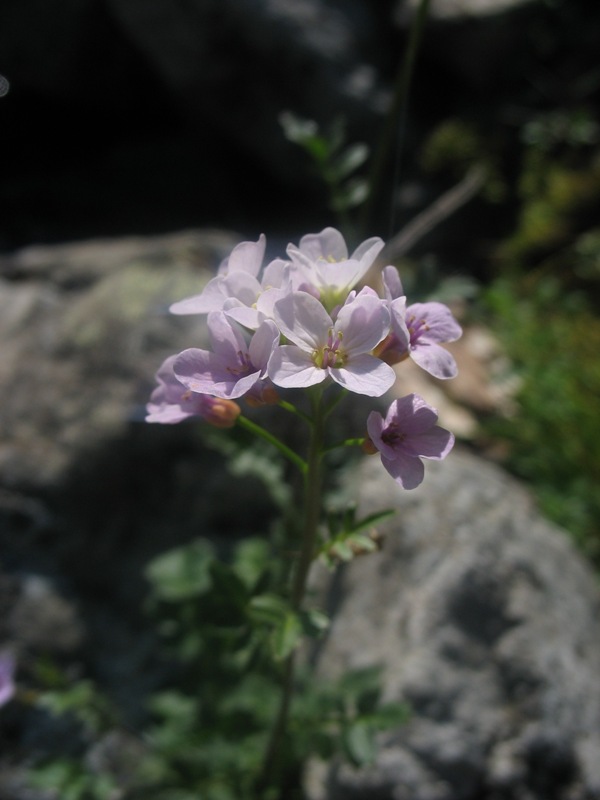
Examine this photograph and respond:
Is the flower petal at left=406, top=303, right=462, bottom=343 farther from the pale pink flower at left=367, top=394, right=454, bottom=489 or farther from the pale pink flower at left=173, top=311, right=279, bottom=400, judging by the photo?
the pale pink flower at left=173, top=311, right=279, bottom=400

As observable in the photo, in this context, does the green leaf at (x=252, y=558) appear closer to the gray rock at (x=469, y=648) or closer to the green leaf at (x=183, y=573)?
the green leaf at (x=183, y=573)

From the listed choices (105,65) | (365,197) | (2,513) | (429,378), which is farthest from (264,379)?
(105,65)

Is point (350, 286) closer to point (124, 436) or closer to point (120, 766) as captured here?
point (124, 436)

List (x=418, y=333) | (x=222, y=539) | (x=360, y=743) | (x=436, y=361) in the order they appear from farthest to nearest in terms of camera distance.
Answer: (x=222, y=539), (x=360, y=743), (x=418, y=333), (x=436, y=361)

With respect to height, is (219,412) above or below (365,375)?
below

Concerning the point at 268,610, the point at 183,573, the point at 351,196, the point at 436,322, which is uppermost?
the point at 351,196

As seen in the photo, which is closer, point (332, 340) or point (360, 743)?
point (332, 340)

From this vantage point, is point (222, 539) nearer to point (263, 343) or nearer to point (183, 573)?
point (183, 573)

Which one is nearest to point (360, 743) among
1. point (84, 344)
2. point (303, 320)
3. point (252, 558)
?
point (252, 558)
